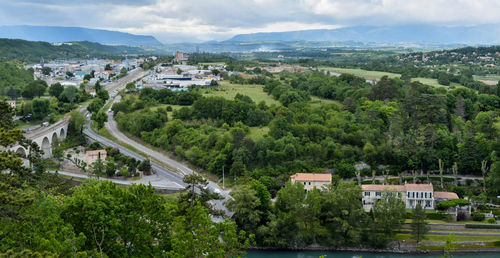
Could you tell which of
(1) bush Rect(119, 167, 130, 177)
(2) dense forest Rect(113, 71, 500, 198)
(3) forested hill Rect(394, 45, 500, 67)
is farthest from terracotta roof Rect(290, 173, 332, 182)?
(3) forested hill Rect(394, 45, 500, 67)

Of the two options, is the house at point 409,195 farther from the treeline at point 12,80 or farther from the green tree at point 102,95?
the treeline at point 12,80

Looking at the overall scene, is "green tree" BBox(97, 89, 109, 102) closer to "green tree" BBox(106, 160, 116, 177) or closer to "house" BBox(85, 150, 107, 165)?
"house" BBox(85, 150, 107, 165)

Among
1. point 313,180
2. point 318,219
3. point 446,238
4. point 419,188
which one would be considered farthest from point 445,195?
point 318,219

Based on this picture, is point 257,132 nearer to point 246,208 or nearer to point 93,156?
point 93,156

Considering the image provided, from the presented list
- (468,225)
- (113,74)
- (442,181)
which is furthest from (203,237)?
(113,74)

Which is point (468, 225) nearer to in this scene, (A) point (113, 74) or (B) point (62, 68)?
(A) point (113, 74)
